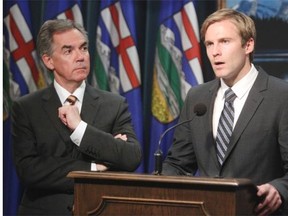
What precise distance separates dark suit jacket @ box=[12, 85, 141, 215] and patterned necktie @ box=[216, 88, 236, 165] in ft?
1.81

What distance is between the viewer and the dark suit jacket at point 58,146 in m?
3.78

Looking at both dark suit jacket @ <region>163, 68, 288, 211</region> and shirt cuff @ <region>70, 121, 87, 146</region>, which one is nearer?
dark suit jacket @ <region>163, 68, 288, 211</region>

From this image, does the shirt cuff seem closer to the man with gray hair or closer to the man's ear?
the man with gray hair

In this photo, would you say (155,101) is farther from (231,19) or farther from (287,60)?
(231,19)

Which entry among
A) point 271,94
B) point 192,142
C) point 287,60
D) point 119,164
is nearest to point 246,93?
point 271,94

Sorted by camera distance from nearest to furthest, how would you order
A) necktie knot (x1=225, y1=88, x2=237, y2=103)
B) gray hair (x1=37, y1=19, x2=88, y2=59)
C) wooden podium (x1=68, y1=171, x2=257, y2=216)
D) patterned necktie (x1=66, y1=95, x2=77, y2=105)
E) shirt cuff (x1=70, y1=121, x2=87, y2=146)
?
wooden podium (x1=68, y1=171, x2=257, y2=216) < necktie knot (x1=225, y1=88, x2=237, y2=103) < shirt cuff (x1=70, y1=121, x2=87, y2=146) < patterned necktie (x1=66, y1=95, x2=77, y2=105) < gray hair (x1=37, y1=19, x2=88, y2=59)

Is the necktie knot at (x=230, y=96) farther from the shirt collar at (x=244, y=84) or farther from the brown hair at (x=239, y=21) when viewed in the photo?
the brown hair at (x=239, y=21)

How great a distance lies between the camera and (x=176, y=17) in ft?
17.1

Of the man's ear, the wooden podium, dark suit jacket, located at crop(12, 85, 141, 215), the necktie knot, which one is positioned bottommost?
the wooden podium

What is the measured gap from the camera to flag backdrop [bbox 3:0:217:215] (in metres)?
5.18

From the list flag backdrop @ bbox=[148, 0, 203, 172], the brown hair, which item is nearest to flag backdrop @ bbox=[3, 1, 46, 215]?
flag backdrop @ bbox=[148, 0, 203, 172]

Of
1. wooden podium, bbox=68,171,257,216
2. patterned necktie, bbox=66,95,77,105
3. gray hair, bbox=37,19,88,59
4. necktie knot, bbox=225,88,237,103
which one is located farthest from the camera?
gray hair, bbox=37,19,88,59

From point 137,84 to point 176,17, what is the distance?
0.60 metres

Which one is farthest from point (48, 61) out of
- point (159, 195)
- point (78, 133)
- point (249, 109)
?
point (159, 195)
